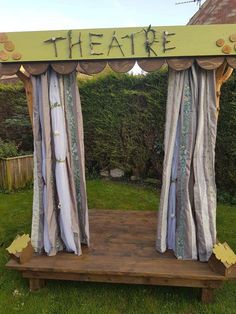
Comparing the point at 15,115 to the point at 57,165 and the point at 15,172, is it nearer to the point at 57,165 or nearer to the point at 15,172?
the point at 15,172

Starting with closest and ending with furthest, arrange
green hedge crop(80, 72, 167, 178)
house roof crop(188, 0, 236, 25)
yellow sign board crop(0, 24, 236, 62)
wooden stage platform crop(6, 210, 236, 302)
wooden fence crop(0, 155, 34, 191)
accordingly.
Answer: yellow sign board crop(0, 24, 236, 62) < wooden stage platform crop(6, 210, 236, 302) < wooden fence crop(0, 155, 34, 191) < green hedge crop(80, 72, 167, 178) < house roof crop(188, 0, 236, 25)

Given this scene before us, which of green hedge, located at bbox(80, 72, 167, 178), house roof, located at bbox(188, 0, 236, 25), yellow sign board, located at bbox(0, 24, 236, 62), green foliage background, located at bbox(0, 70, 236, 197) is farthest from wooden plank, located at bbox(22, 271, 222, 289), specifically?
house roof, located at bbox(188, 0, 236, 25)

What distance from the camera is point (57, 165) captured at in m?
3.18

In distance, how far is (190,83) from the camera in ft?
9.77

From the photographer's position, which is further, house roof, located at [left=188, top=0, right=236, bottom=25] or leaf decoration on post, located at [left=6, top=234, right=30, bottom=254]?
house roof, located at [left=188, top=0, right=236, bottom=25]

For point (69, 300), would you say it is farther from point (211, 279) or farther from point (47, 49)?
point (47, 49)

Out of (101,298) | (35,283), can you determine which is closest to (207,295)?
(101,298)

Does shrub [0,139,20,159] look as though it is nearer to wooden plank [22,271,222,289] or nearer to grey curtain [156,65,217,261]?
wooden plank [22,271,222,289]

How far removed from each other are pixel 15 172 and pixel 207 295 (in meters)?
5.47

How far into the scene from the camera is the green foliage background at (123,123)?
6.92 metres

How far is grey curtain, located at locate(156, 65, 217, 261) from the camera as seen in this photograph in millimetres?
2975

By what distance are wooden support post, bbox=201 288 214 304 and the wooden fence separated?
17.7ft

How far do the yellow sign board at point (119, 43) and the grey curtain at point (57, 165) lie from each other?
30cm

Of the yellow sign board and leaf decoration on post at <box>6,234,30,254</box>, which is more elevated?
the yellow sign board
